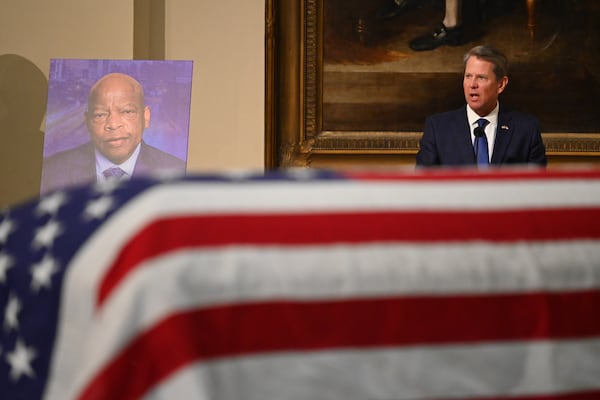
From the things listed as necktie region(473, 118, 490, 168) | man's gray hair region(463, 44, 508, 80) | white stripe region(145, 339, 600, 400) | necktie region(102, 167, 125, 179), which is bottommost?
white stripe region(145, 339, 600, 400)

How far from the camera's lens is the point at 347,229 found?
1.70m

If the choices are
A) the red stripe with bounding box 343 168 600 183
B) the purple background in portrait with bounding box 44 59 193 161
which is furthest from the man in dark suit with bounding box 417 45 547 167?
the red stripe with bounding box 343 168 600 183

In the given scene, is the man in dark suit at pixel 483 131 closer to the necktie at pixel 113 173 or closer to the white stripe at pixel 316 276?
the necktie at pixel 113 173

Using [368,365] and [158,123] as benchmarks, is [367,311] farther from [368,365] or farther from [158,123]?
[158,123]

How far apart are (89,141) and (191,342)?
4.13 m

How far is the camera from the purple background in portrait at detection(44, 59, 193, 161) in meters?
5.53

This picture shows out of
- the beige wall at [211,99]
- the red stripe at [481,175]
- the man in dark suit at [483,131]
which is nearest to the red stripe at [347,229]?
the red stripe at [481,175]

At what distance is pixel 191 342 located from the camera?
1.58 m

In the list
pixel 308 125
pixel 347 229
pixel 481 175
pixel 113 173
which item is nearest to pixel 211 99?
pixel 308 125

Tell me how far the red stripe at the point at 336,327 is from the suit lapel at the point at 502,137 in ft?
10.1

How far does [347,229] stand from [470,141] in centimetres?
320

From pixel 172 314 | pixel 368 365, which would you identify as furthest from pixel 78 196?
pixel 368 365

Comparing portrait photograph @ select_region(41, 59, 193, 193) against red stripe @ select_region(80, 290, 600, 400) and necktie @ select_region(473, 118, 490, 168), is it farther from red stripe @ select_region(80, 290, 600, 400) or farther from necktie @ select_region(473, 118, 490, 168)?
red stripe @ select_region(80, 290, 600, 400)

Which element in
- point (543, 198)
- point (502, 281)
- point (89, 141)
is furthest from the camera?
point (89, 141)
